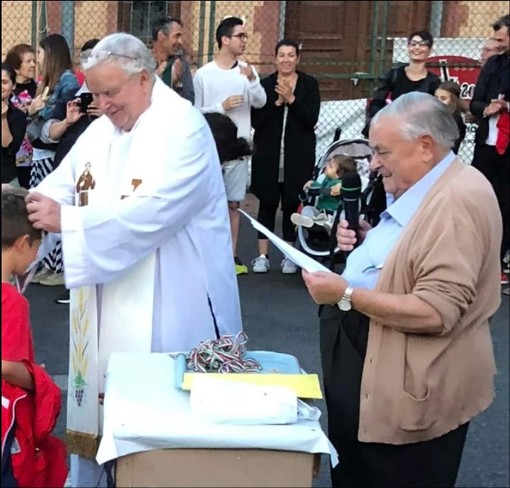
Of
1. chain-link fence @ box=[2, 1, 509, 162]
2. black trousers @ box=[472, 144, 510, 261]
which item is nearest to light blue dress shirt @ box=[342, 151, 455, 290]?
black trousers @ box=[472, 144, 510, 261]

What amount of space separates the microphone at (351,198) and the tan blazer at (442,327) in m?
0.42

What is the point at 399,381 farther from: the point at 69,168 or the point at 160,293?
the point at 69,168

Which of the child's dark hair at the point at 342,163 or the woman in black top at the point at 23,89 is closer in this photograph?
the child's dark hair at the point at 342,163

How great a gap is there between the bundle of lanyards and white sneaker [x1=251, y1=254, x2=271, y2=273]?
454 centimetres

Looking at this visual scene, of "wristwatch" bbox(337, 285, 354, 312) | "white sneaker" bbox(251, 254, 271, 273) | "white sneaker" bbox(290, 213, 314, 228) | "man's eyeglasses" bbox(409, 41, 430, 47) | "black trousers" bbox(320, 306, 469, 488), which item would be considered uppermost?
"man's eyeglasses" bbox(409, 41, 430, 47)

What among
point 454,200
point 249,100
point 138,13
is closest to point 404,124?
point 454,200

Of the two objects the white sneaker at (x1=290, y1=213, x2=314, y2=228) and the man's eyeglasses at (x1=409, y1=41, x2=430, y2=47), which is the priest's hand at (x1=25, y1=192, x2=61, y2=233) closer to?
the white sneaker at (x1=290, y1=213, x2=314, y2=228)

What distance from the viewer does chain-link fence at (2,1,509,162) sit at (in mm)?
9727

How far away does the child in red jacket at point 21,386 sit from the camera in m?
2.46

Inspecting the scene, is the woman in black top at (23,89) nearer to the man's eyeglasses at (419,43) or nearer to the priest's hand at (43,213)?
the man's eyeglasses at (419,43)

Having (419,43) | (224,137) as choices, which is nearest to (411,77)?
(419,43)

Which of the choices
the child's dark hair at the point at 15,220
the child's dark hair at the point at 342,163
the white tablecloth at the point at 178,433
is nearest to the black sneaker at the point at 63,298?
the child's dark hair at the point at 342,163

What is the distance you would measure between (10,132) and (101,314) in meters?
3.61

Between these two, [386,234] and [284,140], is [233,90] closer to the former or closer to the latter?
[284,140]
